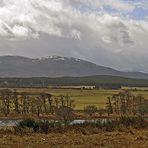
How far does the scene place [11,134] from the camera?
29.2 metres

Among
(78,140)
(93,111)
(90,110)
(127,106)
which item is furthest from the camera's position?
(127,106)

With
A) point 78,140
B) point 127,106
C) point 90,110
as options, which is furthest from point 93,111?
point 78,140

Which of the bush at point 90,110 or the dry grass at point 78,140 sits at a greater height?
the dry grass at point 78,140

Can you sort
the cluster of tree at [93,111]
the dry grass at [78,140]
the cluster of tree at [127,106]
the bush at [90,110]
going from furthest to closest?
the bush at [90,110] → the cluster of tree at [127,106] → the cluster of tree at [93,111] → the dry grass at [78,140]

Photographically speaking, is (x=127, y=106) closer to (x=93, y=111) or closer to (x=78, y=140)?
(x=93, y=111)

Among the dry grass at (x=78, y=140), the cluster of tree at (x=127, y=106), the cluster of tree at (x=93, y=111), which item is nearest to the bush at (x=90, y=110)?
the cluster of tree at (x=93, y=111)

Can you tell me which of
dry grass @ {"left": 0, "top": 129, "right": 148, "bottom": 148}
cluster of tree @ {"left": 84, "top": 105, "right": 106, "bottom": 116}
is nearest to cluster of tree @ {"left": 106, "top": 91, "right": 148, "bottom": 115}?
cluster of tree @ {"left": 84, "top": 105, "right": 106, "bottom": 116}

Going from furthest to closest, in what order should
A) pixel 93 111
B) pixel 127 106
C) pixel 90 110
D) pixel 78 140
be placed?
pixel 127 106 < pixel 93 111 < pixel 90 110 < pixel 78 140

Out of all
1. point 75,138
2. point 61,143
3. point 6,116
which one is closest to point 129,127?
point 75,138

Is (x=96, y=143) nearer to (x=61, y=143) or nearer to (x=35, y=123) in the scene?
(x=61, y=143)

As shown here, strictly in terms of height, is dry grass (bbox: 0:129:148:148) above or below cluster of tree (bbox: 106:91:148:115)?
above

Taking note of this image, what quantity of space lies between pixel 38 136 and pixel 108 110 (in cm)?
10693

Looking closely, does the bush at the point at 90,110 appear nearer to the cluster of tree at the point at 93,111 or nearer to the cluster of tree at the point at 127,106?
the cluster of tree at the point at 93,111

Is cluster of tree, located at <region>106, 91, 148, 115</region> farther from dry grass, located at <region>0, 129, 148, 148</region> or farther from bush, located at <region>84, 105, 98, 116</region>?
dry grass, located at <region>0, 129, 148, 148</region>
